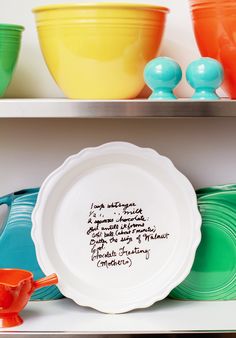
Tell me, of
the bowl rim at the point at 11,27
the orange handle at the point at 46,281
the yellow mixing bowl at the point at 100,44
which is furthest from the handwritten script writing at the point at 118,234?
the bowl rim at the point at 11,27

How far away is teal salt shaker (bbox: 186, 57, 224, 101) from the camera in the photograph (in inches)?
52.8

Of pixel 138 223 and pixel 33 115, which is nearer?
pixel 33 115

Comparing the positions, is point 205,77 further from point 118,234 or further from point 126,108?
point 118,234

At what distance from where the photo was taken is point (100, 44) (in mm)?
1356

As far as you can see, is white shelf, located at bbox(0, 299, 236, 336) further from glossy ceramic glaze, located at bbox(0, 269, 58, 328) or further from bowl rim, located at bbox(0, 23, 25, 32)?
bowl rim, located at bbox(0, 23, 25, 32)

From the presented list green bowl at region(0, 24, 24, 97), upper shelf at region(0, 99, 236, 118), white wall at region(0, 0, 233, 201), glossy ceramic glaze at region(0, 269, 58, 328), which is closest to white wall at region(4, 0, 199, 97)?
white wall at region(0, 0, 233, 201)


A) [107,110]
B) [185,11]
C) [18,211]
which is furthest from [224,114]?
[18,211]

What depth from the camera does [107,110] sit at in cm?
133

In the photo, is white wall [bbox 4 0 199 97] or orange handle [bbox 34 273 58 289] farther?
white wall [bbox 4 0 199 97]

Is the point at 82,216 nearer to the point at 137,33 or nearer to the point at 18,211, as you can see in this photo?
the point at 18,211

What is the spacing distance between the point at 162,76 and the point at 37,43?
1.00 feet

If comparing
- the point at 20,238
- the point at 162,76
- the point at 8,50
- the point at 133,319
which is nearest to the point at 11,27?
the point at 8,50

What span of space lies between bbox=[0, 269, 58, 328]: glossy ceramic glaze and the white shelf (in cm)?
2

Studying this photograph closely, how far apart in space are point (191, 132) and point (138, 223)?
214mm
